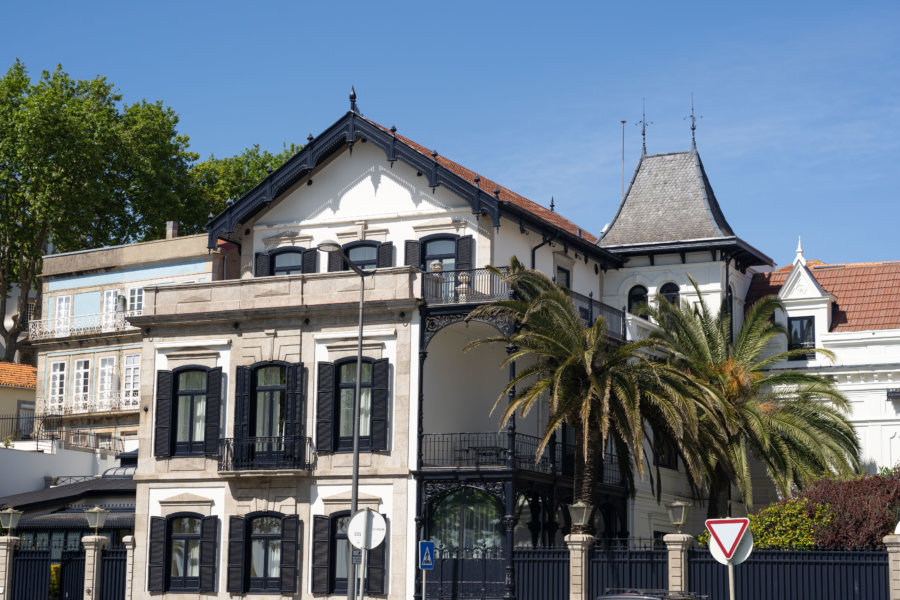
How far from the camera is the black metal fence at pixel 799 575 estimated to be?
30.0 meters

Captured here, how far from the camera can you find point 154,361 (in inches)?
1597

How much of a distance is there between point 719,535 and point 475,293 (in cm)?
1920

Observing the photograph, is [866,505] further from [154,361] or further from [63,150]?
[63,150]

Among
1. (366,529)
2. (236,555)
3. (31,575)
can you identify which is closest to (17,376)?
(31,575)

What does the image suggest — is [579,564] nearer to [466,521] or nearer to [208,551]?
[466,521]

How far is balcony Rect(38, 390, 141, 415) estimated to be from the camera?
5569cm

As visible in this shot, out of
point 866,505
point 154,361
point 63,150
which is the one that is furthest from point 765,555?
point 63,150

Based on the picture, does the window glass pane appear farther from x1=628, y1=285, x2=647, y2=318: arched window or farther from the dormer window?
the dormer window

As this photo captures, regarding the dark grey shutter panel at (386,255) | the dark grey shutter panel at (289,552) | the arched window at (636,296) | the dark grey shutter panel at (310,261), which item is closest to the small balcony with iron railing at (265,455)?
the dark grey shutter panel at (289,552)

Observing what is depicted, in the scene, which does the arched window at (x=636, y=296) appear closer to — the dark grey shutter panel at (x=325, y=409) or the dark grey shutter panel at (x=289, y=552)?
the dark grey shutter panel at (x=325, y=409)

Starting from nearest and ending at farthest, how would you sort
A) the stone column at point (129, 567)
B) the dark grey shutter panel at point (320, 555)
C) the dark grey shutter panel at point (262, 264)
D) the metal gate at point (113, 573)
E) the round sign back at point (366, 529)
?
the round sign back at point (366, 529), the dark grey shutter panel at point (320, 555), the stone column at point (129, 567), the metal gate at point (113, 573), the dark grey shutter panel at point (262, 264)

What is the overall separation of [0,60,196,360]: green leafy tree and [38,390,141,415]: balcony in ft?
38.7

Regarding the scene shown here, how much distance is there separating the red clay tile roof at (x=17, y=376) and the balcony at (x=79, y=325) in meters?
4.15

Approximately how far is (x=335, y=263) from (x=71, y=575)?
37.5 feet
